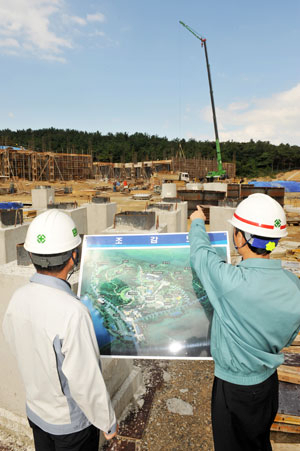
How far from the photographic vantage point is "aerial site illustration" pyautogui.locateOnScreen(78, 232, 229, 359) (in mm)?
2209

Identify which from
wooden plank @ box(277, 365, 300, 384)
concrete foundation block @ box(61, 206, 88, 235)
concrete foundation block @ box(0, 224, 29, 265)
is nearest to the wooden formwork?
concrete foundation block @ box(61, 206, 88, 235)

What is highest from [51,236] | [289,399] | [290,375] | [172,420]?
[51,236]

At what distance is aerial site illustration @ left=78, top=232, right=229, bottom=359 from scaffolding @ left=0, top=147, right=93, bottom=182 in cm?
4239

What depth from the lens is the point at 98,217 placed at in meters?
9.64

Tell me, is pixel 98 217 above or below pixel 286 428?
above

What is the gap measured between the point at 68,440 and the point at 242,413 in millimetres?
1062

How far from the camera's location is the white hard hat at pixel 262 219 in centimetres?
174

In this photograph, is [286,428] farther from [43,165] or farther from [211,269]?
[43,165]

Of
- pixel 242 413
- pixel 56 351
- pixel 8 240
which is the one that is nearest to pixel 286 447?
pixel 242 413

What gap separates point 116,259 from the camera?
2377mm

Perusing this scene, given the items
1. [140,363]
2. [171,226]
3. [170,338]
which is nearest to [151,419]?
[140,363]

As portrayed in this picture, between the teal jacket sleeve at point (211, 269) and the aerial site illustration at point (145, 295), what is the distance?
1.39ft

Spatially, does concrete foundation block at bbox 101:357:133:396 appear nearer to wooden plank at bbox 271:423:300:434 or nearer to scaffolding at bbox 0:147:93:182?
wooden plank at bbox 271:423:300:434

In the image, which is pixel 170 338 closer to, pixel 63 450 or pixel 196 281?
pixel 196 281
